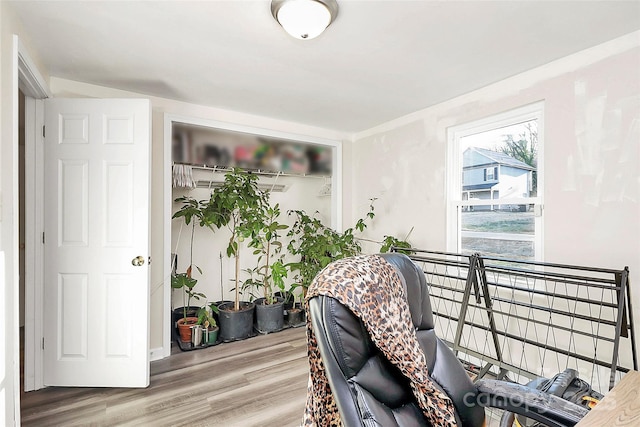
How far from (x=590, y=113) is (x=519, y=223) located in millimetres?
839

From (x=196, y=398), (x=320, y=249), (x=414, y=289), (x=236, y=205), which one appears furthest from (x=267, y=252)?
(x=414, y=289)

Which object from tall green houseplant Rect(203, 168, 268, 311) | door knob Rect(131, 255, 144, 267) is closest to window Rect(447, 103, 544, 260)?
tall green houseplant Rect(203, 168, 268, 311)

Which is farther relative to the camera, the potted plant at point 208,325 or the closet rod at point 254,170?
the closet rod at point 254,170

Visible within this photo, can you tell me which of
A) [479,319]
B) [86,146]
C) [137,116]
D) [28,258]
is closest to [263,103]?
[137,116]

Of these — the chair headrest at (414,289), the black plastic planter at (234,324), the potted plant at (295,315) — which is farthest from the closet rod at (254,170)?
the chair headrest at (414,289)

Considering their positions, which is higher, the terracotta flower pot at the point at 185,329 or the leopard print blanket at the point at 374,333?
→ the leopard print blanket at the point at 374,333

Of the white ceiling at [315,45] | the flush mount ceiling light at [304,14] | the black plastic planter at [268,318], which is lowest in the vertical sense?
the black plastic planter at [268,318]

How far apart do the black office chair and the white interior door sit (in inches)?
75.8

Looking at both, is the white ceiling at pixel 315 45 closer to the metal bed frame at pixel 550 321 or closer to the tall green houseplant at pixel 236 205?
the tall green houseplant at pixel 236 205

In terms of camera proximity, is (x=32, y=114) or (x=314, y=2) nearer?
(x=314, y=2)

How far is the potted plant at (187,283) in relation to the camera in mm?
Answer: 2943

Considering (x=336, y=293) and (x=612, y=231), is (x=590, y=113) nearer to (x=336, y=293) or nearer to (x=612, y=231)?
(x=612, y=231)

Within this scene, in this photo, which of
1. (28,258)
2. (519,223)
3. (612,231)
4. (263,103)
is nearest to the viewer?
(612,231)

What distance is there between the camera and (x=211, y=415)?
1993mm
